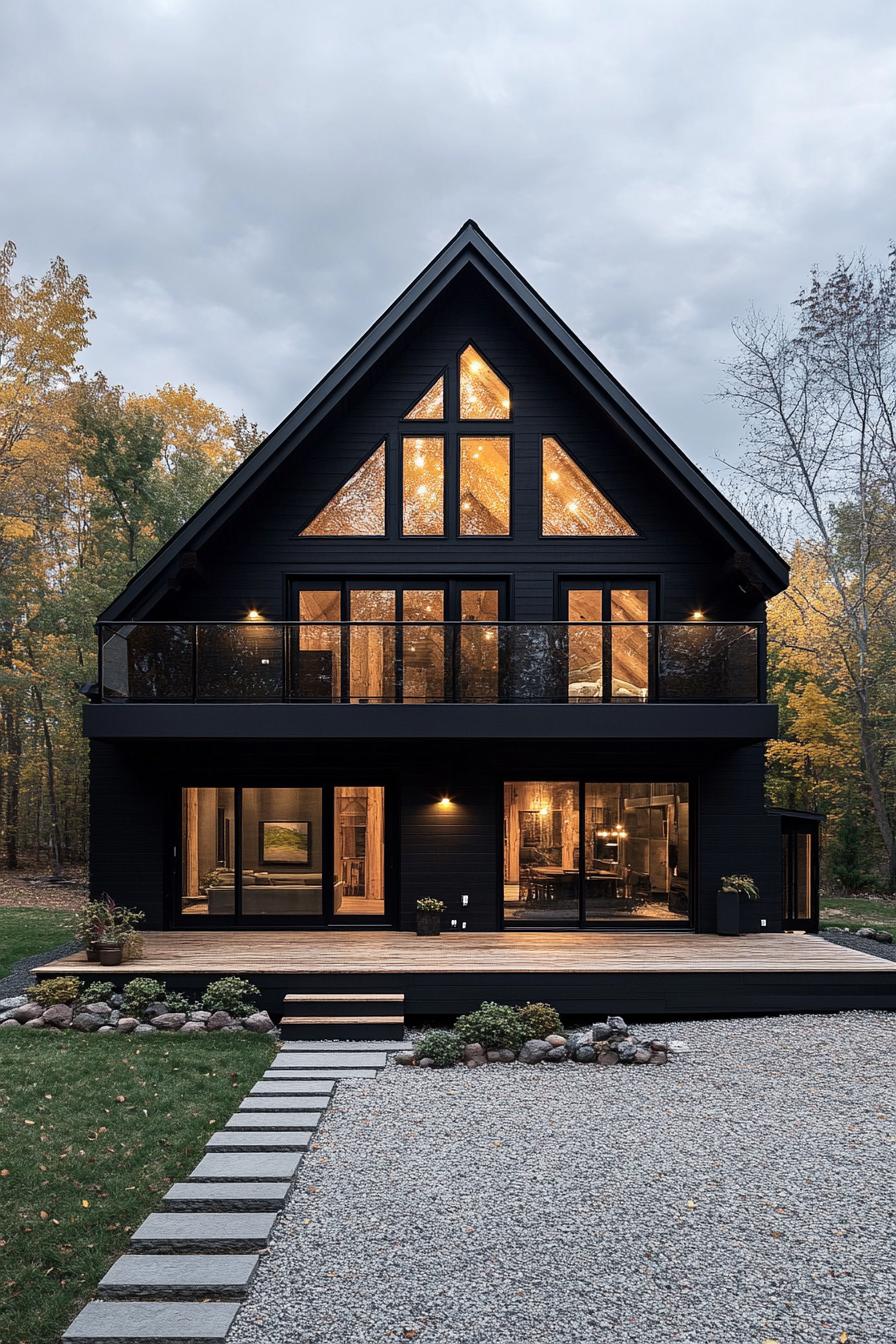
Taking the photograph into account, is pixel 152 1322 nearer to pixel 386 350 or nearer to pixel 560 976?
pixel 560 976

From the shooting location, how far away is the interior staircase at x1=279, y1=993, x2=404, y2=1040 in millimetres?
9031

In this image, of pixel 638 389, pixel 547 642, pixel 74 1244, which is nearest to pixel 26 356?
pixel 547 642

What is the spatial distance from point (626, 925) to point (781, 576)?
533 cm

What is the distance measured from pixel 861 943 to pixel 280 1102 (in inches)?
397

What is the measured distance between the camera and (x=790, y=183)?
41469mm

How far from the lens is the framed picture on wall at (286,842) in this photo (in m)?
12.5

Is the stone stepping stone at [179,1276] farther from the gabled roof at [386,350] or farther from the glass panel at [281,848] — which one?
the gabled roof at [386,350]

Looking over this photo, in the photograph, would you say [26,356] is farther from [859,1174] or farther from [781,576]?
[859,1174]

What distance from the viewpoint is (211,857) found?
41.0 feet

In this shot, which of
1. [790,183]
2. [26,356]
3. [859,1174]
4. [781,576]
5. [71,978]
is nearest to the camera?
[859,1174]

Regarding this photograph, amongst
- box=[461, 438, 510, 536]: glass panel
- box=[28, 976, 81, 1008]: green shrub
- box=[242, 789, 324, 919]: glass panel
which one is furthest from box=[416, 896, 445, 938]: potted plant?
box=[461, 438, 510, 536]: glass panel

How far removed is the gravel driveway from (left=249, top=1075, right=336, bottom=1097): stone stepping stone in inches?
6.3

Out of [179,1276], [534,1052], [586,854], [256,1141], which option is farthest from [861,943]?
[179,1276]

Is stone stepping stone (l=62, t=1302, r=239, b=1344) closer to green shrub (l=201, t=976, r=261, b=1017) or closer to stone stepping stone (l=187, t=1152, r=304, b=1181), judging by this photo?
stone stepping stone (l=187, t=1152, r=304, b=1181)
